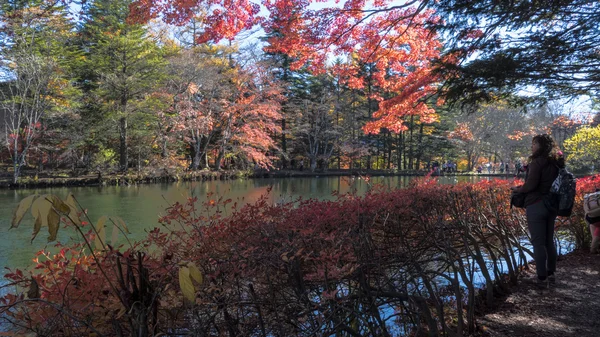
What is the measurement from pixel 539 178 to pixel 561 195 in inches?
8.8

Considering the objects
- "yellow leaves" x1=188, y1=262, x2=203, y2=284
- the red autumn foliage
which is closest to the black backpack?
the red autumn foliage

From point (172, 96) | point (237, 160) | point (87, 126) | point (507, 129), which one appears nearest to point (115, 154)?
point (87, 126)

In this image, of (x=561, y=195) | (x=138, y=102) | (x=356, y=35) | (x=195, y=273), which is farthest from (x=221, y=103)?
(x=195, y=273)

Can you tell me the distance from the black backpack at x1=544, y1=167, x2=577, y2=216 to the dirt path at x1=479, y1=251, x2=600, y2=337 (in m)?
0.74

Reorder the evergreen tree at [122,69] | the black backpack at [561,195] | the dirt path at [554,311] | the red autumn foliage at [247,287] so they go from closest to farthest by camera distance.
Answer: the red autumn foliage at [247,287]
the dirt path at [554,311]
the black backpack at [561,195]
the evergreen tree at [122,69]

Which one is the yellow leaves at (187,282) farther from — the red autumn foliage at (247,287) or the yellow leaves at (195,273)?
the red autumn foliage at (247,287)

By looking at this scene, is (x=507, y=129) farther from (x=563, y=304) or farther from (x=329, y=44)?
(x=563, y=304)

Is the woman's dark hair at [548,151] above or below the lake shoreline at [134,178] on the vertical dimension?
above

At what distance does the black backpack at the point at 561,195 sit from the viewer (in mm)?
3201

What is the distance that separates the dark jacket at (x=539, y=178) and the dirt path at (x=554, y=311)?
84 cm

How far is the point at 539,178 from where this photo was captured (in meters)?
3.26

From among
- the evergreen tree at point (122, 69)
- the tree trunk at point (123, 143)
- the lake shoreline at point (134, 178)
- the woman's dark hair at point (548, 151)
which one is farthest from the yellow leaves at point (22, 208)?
the tree trunk at point (123, 143)

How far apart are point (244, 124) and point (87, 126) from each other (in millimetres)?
9202

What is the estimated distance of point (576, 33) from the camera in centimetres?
445
